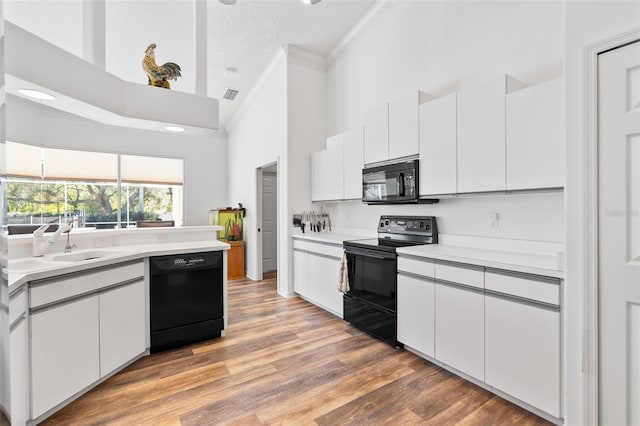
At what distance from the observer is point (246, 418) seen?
179 centimetres

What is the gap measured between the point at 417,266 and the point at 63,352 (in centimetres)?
254

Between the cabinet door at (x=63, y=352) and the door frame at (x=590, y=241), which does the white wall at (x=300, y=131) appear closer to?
the cabinet door at (x=63, y=352)

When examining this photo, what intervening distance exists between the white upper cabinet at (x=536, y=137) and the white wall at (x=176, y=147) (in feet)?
20.7

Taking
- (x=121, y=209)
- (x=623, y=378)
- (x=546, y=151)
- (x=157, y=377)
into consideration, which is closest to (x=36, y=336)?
(x=157, y=377)

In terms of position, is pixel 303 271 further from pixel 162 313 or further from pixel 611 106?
pixel 611 106

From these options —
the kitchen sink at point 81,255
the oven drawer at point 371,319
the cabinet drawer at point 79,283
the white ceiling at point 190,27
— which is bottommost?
the oven drawer at point 371,319

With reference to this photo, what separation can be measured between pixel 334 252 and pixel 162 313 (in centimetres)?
185

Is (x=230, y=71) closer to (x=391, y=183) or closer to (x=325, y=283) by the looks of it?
(x=391, y=183)

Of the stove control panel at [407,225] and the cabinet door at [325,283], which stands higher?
the stove control panel at [407,225]

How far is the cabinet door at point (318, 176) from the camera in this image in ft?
13.7

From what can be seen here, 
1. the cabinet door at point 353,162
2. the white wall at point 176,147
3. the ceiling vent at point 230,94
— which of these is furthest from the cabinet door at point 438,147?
the white wall at point 176,147

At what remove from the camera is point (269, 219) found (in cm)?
605

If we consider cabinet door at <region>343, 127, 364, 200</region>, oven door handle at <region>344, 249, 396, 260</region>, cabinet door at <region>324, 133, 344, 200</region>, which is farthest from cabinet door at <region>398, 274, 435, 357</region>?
cabinet door at <region>324, 133, 344, 200</region>

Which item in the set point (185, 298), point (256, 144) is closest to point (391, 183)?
point (185, 298)
